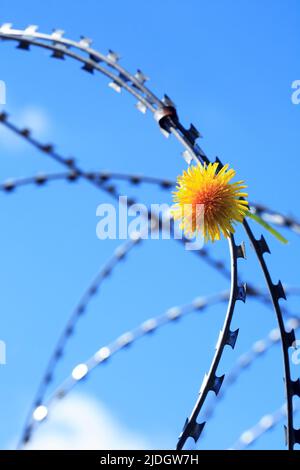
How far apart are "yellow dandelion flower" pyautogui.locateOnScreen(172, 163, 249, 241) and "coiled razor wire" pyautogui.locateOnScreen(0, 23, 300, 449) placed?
0.19 meters

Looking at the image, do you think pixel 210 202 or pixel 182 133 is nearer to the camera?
pixel 210 202

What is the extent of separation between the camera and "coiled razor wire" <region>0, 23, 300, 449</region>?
5.75 feet

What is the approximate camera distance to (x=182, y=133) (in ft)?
6.61

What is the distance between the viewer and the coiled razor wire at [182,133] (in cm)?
175

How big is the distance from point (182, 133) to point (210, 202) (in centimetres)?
44

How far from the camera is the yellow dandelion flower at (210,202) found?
1.64m

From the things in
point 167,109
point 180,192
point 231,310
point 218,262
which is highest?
point 218,262

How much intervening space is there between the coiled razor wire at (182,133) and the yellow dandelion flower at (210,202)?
0.19 metres
